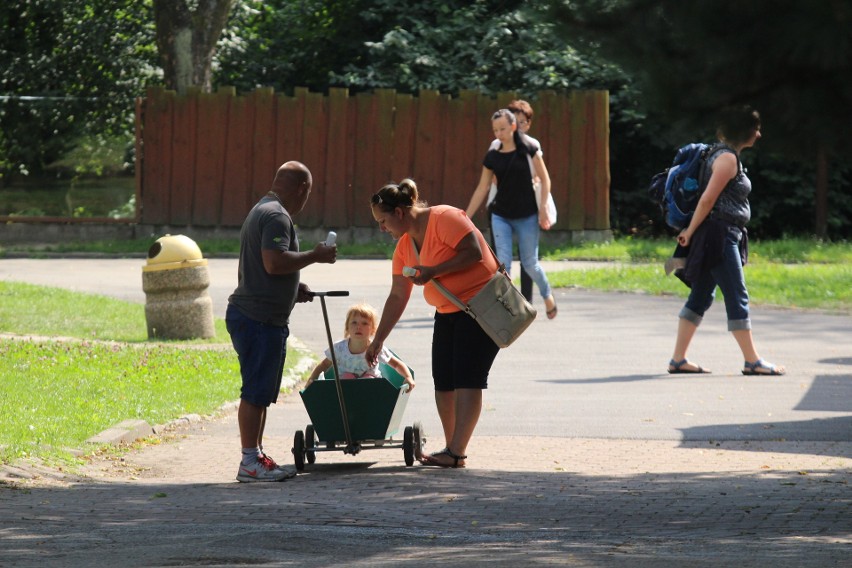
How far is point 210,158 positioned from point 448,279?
17396mm

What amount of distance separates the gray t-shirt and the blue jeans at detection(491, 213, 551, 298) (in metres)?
6.22

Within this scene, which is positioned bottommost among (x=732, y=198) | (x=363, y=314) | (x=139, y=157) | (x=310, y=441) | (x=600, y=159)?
(x=310, y=441)

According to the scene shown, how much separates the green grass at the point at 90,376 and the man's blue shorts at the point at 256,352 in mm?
1293

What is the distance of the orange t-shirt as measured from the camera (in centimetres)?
841

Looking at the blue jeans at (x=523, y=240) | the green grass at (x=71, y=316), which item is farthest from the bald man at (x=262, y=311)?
the blue jeans at (x=523, y=240)

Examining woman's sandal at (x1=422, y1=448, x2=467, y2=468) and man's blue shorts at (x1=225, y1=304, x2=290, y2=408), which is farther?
woman's sandal at (x1=422, y1=448, x2=467, y2=468)

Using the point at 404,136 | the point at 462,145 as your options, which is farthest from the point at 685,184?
the point at 404,136

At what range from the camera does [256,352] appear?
8.34 meters

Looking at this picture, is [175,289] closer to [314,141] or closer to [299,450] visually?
[299,450]

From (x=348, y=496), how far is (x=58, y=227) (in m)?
19.0

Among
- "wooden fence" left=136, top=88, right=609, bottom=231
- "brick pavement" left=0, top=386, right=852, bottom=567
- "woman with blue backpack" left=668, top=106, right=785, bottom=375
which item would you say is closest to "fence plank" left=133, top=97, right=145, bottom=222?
"wooden fence" left=136, top=88, right=609, bottom=231

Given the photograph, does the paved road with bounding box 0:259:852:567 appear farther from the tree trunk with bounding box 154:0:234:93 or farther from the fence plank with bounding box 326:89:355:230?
the tree trunk with bounding box 154:0:234:93

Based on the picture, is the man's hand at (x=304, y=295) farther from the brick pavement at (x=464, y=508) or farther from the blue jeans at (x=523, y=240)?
the blue jeans at (x=523, y=240)

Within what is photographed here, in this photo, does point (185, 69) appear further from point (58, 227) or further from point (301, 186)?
point (301, 186)
